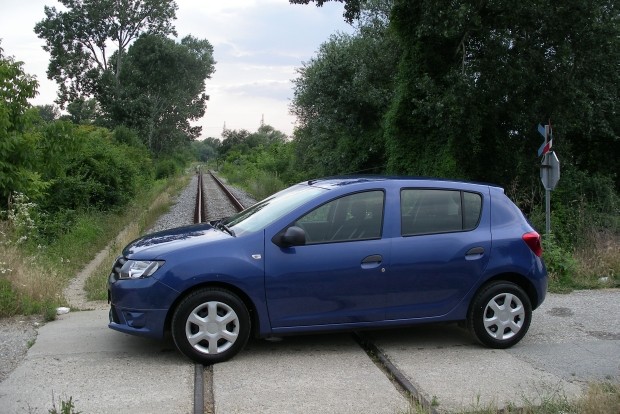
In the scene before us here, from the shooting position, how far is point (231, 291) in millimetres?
5539

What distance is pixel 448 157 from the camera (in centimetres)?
1766

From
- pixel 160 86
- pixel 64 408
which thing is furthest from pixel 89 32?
pixel 64 408

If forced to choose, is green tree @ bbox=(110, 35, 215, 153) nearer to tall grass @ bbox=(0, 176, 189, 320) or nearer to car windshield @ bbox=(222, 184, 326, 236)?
tall grass @ bbox=(0, 176, 189, 320)

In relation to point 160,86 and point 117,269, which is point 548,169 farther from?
point 160,86

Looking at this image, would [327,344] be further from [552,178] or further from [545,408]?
[552,178]

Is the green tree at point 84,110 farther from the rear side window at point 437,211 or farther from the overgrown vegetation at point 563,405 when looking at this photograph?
the overgrown vegetation at point 563,405

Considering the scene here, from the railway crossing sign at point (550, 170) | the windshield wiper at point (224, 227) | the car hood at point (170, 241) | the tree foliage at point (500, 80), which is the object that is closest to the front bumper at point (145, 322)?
the car hood at point (170, 241)

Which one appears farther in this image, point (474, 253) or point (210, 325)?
point (474, 253)

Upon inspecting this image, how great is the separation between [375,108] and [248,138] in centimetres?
8807

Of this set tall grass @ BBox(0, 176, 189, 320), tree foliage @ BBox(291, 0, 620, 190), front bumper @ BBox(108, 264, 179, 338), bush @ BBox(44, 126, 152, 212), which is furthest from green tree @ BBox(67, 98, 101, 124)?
front bumper @ BBox(108, 264, 179, 338)

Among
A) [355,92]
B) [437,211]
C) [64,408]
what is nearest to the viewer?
[64,408]

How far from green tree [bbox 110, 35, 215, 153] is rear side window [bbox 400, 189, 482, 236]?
179ft

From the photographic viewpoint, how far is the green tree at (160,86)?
5850 centimetres

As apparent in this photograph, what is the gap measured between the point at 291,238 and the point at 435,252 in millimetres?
1379
